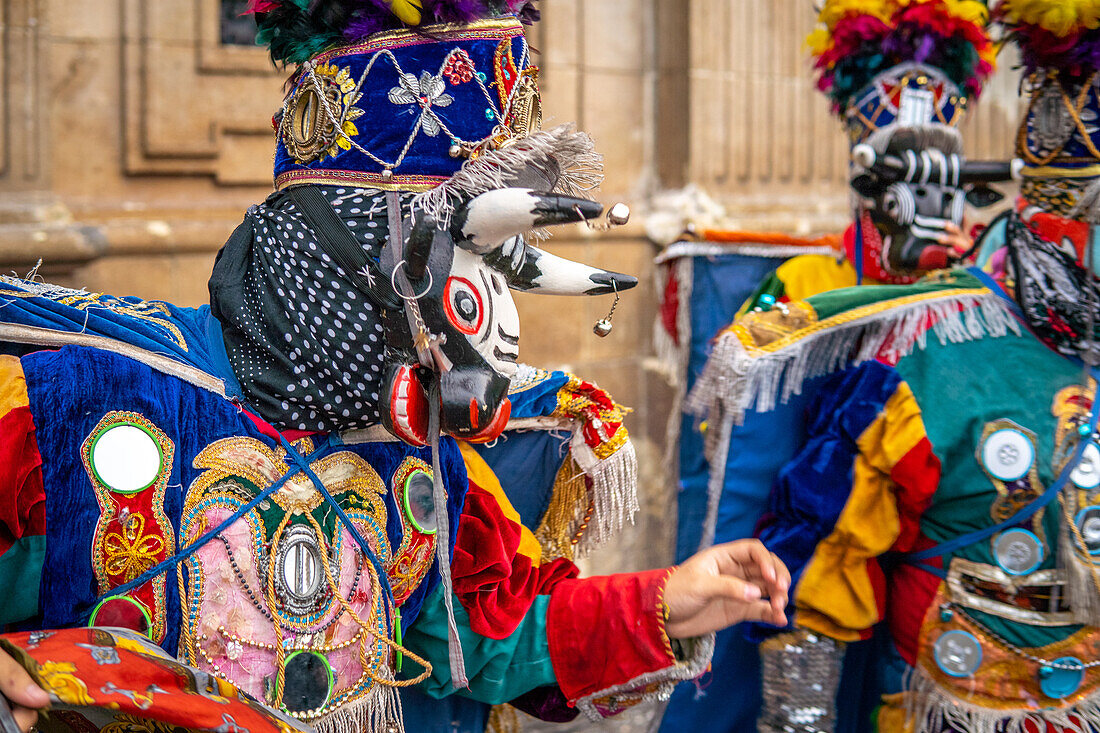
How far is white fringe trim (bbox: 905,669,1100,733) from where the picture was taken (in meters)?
2.21

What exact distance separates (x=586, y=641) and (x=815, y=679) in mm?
962

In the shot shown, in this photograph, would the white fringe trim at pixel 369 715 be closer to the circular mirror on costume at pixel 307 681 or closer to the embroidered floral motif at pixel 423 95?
the circular mirror on costume at pixel 307 681

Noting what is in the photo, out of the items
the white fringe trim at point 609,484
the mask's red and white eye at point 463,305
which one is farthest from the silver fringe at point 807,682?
the mask's red and white eye at point 463,305

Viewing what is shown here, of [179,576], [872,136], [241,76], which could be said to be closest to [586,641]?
[179,576]

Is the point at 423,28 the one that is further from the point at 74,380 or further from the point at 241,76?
the point at 241,76

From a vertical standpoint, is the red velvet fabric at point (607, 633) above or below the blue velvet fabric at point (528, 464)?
below

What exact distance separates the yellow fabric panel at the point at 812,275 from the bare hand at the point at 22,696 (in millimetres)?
2746

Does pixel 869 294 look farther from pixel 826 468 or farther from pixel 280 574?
pixel 280 574

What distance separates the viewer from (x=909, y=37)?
3316mm

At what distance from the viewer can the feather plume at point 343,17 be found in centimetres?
145

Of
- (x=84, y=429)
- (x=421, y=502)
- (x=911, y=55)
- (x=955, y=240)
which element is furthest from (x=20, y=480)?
(x=911, y=55)

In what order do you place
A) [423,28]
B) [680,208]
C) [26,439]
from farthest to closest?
[680,208] < [423,28] < [26,439]

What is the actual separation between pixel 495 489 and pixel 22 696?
928 mm

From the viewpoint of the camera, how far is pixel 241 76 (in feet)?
12.6
